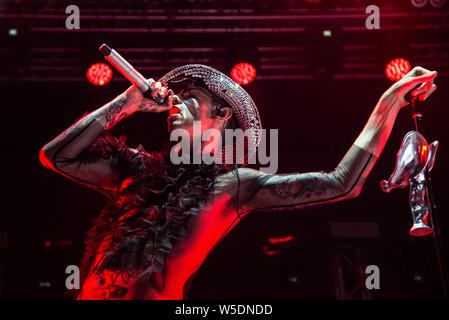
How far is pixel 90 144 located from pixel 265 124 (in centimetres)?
383

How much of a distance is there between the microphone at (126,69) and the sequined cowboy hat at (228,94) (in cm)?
26

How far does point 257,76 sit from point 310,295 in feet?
9.21

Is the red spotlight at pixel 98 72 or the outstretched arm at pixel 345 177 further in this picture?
the red spotlight at pixel 98 72

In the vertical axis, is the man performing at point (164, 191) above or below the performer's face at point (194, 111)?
below

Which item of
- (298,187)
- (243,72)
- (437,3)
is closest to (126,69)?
(298,187)

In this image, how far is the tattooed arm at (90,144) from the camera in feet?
5.32

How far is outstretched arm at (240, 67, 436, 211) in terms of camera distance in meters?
1.50

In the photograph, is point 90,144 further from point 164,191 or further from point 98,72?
point 98,72

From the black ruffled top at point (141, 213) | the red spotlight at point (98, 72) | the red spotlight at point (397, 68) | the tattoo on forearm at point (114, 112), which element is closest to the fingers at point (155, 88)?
the tattoo on forearm at point (114, 112)

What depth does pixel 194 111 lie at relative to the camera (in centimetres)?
189

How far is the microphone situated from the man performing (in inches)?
0.9

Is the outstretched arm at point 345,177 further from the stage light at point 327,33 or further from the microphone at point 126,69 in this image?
the stage light at point 327,33

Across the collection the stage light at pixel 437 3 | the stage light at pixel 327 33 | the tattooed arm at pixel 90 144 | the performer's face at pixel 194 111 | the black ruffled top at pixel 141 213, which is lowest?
the black ruffled top at pixel 141 213
